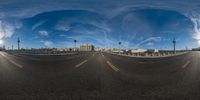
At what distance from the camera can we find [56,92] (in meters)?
7.19

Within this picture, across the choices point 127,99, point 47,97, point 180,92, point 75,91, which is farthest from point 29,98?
point 180,92

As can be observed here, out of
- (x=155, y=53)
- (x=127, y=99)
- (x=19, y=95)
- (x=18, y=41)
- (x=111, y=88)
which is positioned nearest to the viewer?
(x=127, y=99)

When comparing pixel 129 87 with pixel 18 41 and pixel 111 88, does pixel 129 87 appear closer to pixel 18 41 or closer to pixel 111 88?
pixel 111 88

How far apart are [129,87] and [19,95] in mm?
3198

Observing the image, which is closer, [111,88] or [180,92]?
[180,92]

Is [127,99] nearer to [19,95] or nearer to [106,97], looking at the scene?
[106,97]

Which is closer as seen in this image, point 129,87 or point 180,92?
point 180,92

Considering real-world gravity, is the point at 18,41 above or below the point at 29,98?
above

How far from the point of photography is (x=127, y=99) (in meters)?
6.26

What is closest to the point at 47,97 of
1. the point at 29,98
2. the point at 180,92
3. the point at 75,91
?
the point at 29,98

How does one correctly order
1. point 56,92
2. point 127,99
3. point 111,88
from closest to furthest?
point 127,99 → point 56,92 → point 111,88

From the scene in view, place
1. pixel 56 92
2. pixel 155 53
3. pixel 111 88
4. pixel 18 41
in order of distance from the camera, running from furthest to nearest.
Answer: pixel 155 53 < pixel 18 41 < pixel 111 88 < pixel 56 92

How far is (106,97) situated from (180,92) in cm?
204

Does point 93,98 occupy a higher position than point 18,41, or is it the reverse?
point 18,41
